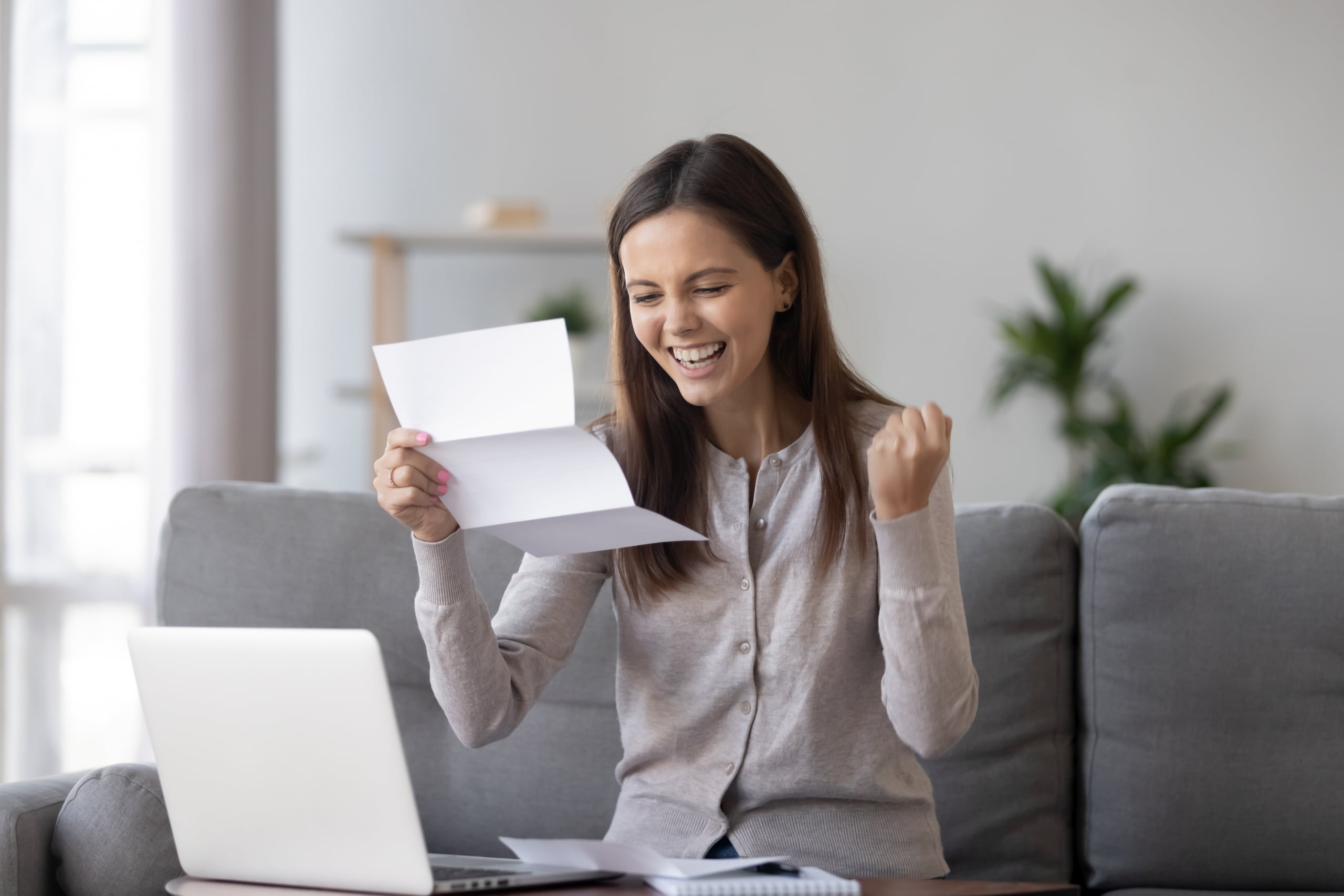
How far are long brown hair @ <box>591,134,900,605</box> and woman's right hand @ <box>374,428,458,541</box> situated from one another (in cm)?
28

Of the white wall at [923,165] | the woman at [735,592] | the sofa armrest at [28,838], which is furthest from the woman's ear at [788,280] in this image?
the white wall at [923,165]

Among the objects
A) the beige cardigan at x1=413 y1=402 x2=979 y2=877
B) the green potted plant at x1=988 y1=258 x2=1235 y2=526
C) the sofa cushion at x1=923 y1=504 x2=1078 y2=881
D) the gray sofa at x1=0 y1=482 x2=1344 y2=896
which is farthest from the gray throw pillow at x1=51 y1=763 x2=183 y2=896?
the green potted plant at x1=988 y1=258 x2=1235 y2=526

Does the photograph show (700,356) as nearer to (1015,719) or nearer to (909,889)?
(909,889)

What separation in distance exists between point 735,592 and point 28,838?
743 millimetres

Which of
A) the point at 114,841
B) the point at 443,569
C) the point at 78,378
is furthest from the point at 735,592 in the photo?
the point at 78,378

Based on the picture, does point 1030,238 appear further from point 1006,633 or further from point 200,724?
point 200,724

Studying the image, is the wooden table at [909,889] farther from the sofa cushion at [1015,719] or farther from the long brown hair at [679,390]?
the sofa cushion at [1015,719]

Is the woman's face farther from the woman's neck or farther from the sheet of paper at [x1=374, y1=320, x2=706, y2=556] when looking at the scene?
the sheet of paper at [x1=374, y1=320, x2=706, y2=556]

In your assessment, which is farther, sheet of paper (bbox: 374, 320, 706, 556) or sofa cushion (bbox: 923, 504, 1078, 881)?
sofa cushion (bbox: 923, 504, 1078, 881)

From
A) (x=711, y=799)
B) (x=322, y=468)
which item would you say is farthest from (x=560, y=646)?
(x=322, y=468)

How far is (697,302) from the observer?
47.1 inches

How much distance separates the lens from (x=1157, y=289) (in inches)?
142

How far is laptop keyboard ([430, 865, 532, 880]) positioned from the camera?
33.8 inches

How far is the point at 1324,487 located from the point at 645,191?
311cm
